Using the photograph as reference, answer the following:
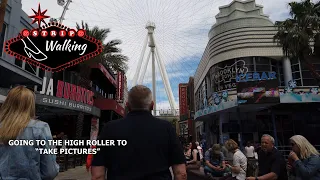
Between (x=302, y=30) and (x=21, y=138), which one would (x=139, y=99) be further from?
(x=302, y=30)

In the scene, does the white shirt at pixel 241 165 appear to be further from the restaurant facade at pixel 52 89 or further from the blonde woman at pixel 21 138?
the restaurant facade at pixel 52 89

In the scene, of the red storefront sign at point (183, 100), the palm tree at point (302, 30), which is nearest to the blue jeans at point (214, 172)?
the palm tree at point (302, 30)

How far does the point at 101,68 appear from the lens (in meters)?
23.3

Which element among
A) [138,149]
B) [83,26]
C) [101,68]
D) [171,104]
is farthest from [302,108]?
[171,104]

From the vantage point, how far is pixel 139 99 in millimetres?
2631

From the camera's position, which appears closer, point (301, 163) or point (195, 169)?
point (301, 163)

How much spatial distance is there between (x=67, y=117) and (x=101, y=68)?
5.03 meters

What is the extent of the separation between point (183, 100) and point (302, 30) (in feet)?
130

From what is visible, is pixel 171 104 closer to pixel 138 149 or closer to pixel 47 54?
pixel 47 54

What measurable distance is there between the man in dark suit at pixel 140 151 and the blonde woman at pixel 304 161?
2457mm

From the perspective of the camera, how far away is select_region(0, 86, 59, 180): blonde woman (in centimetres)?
230

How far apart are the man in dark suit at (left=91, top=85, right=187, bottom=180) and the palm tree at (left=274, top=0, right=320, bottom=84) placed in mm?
19980

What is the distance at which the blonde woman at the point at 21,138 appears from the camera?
2.30m

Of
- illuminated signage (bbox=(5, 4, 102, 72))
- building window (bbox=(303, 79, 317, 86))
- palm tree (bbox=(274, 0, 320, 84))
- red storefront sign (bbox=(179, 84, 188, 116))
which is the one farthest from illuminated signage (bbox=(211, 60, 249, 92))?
red storefront sign (bbox=(179, 84, 188, 116))
